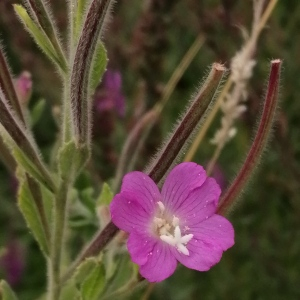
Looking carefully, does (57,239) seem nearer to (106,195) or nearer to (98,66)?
(106,195)

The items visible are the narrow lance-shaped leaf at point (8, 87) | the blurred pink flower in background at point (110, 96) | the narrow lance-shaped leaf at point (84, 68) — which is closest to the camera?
the narrow lance-shaped leaf at point (84, 68)

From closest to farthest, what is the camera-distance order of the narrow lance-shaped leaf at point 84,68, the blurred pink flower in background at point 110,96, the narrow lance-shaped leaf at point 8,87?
1. the narrow lance-shaped leaf at point 84,68
2. the narrow lance-shaped leaf at point 8,87
3. the blurred pink flower in background at point 110,96

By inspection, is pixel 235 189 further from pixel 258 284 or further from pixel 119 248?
pixel 258 284

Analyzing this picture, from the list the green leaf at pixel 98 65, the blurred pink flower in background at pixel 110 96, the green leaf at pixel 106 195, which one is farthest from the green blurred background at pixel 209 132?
the green leaf at pixel 98 65

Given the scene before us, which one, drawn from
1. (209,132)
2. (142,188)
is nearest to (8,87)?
(142,188)

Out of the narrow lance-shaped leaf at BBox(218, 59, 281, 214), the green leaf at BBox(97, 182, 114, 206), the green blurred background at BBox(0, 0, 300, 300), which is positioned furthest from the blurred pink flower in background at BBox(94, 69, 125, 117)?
the narrow lance-shaped leaf at BBox(218, 59, 281, 214)

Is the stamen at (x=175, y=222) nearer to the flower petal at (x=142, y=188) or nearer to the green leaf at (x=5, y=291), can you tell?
the flower petal at (x=142, y=188)
